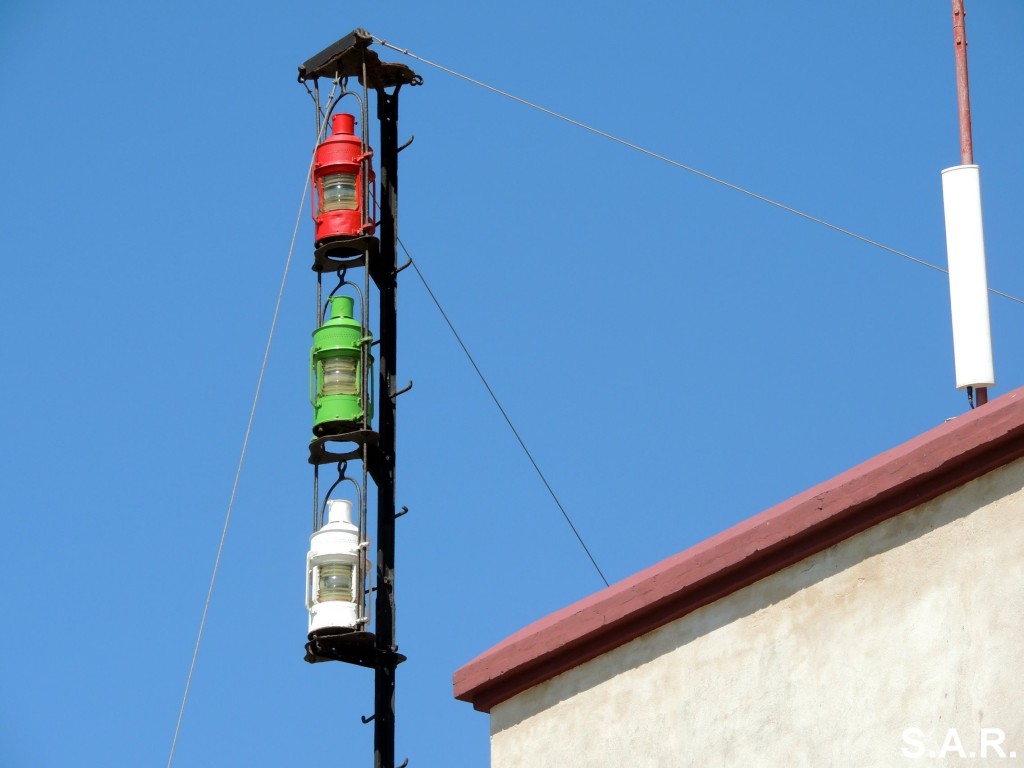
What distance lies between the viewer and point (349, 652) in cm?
1150

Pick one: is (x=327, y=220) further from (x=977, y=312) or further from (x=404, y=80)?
(x=977, y=312)

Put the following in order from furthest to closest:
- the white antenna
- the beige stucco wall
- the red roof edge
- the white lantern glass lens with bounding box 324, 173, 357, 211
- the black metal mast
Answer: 1. the white lantern glass lens with bounding box 324, 173, 357, 211
2. the black metal mast
3. the white antenna
4. the red roof edge
5. the beige stucco wall

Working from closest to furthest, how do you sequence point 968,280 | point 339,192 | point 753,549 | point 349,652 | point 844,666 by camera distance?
1. point 844,666
2. point 753,549
3. point 968,280
4. point 349,652
5. point 339,192

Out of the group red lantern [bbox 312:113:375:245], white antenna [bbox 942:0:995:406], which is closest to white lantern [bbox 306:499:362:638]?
red lantern [bbox 312:113:375:245]

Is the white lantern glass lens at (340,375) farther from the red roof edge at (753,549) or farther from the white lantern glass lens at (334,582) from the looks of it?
the red roof edge at (753,549)

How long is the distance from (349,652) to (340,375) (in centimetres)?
177

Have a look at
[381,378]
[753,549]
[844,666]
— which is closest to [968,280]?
[753,549]

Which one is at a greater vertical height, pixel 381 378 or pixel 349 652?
pixel 381 378

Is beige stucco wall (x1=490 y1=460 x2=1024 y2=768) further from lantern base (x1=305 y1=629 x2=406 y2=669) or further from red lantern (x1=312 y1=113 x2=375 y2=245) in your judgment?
red lantern (x1=312 y1=113 x2=375 y2=245)

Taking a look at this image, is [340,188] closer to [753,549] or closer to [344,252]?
[344,252]

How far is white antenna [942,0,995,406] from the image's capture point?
34.0ft

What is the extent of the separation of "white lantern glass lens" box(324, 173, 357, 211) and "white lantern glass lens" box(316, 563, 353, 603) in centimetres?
241

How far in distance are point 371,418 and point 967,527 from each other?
15.7ft

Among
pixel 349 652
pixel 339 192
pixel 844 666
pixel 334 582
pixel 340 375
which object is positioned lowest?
pixel 844 666
